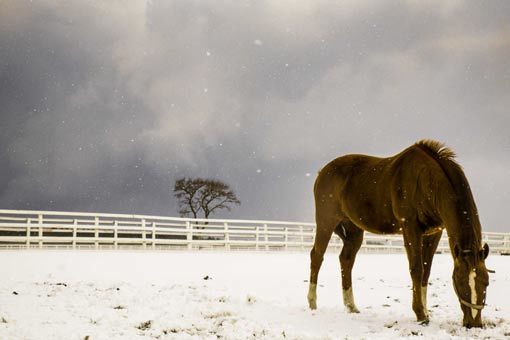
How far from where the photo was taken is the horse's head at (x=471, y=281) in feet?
16.4

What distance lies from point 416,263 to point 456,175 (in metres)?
1.12

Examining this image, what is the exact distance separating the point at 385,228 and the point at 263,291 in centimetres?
327

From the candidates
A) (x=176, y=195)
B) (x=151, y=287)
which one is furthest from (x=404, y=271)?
(x=176, y=195)

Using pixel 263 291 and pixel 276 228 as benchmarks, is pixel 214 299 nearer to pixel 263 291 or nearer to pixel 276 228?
pixel 263 291

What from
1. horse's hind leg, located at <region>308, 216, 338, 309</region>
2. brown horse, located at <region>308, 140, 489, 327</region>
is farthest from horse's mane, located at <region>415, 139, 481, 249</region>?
horse's hind leg, located at <region>308, 216, 338, 309</region>

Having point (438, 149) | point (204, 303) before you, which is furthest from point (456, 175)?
point (204, 303)

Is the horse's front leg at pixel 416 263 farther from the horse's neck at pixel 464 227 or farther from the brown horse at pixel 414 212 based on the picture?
the horse's neck at pixel 464 227

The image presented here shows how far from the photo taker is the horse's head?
498cm

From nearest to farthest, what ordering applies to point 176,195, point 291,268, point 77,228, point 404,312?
point 404,312 → point 291,268 → point 77,228 → point 176,195

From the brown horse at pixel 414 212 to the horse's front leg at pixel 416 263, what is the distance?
0.04 feet

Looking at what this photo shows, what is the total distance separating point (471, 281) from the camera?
16.3 ft

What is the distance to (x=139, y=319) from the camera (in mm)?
5852

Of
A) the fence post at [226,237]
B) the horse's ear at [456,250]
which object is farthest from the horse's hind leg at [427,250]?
the fence post at [226,237]

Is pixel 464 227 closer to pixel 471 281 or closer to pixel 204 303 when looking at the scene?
pixel 471 281
